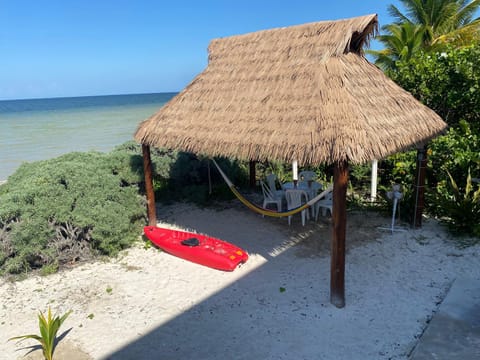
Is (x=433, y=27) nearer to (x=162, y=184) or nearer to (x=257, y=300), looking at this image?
(x=162, y=184)

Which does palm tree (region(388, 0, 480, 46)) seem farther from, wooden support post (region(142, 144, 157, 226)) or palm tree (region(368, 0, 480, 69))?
wooden support post (region(142, 144, 157, 226))

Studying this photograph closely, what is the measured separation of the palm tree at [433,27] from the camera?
1269cm

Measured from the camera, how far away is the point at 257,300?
4219mm

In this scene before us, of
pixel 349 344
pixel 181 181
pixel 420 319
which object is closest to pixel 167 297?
pixel 349 344

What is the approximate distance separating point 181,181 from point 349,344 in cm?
599

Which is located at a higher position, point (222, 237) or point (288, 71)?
point (288, 71)

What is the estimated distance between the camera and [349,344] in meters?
3.38

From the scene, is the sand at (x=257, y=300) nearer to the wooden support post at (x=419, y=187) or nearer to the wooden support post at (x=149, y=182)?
the wooden support post at (x=419, y=187)

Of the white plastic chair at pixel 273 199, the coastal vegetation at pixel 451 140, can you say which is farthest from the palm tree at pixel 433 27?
the white plastic chair at pixel 273 199

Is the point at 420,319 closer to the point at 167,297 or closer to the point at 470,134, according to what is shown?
the point at 167,297

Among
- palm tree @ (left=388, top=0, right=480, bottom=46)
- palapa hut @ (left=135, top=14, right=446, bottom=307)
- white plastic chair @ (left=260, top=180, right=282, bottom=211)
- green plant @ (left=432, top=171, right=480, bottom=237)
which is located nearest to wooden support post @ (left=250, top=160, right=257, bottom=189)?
white plastic chair @ (left=260, top=180, right=282, bottom=211)

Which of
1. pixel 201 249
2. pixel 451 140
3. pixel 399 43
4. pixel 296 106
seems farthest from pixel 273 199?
pixel 399 43

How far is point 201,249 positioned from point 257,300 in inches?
51.9

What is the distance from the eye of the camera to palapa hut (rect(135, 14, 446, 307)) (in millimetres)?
3779
